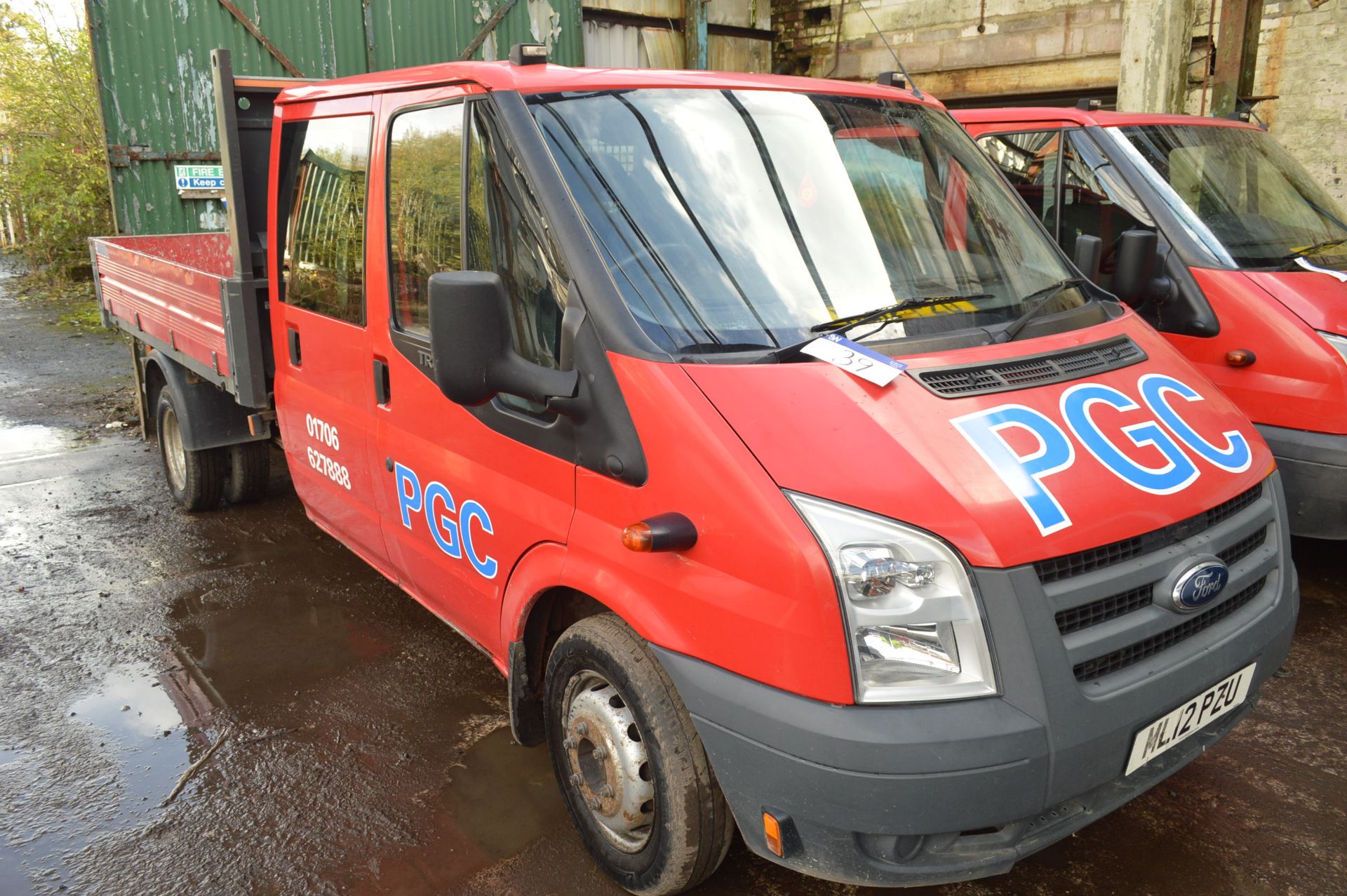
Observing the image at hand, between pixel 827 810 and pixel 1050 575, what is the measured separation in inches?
27.1

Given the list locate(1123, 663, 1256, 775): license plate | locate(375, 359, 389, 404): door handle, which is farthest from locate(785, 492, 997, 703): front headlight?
locate(375, 359, 389, 404): door handle

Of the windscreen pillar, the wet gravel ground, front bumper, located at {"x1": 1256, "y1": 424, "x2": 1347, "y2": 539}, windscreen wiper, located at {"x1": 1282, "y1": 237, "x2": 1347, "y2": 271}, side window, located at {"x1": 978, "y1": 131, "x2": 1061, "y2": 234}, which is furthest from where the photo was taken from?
the windscreen pillar

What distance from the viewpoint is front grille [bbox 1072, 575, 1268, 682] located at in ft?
7.10

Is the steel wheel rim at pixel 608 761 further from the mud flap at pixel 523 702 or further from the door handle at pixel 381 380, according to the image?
the door handle at pixel 381 380

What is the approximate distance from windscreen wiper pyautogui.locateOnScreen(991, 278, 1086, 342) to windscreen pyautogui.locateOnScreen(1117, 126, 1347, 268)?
1923 mm

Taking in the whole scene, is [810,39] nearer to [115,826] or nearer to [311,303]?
[311,303]

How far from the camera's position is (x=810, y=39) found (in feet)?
41.9

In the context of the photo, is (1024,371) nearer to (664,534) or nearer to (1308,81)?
(664,534)

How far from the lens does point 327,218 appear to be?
379 cm

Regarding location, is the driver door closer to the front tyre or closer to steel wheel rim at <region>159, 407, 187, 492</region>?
the front tyre

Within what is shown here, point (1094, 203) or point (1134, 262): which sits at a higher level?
point (1094, 203)

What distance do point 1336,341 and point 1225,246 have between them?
703mm

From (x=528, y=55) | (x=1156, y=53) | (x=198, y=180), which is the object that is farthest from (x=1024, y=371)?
(x=198, y=180)

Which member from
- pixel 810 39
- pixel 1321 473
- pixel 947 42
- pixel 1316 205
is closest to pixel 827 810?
pixel 1321 473
